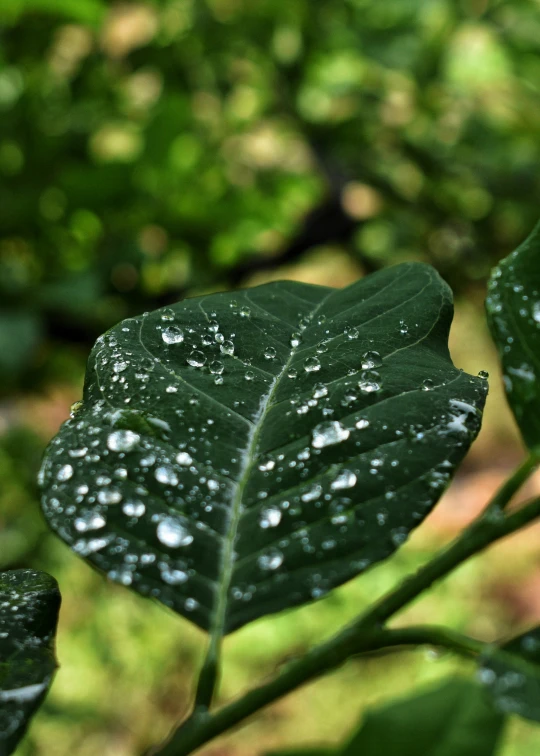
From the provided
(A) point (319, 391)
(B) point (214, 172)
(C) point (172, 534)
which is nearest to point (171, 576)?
(C) point (172, 534)

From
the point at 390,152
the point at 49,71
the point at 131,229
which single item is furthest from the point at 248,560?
the point at 390,152

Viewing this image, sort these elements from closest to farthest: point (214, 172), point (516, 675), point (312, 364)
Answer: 1. point (516, 675)
2. point (312, 364)
3. point (214, 172)

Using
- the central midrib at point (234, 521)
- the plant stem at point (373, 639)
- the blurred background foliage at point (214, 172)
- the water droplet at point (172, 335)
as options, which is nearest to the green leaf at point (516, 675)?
the plant stem at point (373, 639)

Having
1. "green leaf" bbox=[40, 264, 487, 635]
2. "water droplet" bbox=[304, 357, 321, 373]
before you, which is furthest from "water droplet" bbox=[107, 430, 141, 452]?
"water droplet" bbox=[304, 357, 321, 373]

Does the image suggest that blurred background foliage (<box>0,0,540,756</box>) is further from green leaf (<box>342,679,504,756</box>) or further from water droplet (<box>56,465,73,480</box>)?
water droplet (<box>56,465,73,480</box>)

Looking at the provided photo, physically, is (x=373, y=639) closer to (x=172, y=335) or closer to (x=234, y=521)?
(x=234, y=521)

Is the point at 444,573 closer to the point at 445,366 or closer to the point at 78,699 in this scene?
the point at 445,366

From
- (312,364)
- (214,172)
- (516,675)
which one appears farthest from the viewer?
(214,172)
